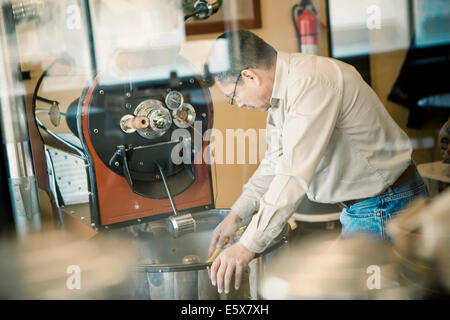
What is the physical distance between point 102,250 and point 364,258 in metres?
0.71

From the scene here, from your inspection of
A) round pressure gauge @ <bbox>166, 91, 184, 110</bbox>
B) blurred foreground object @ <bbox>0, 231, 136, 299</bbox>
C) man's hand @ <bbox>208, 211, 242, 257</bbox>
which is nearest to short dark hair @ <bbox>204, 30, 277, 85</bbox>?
round pressure gauge @ <bbox>166, 91, 184, 110</bbox>

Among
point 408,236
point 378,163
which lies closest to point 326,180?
point 378,163

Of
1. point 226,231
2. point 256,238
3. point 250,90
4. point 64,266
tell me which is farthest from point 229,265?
point 64,266

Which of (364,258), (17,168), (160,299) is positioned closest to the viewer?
(160,299)

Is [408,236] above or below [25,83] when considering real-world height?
below

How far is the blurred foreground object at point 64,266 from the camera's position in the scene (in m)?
1.24

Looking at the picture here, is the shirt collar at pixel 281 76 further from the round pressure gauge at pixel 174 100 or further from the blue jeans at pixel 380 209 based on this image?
the blue jeans at pixel 380 209

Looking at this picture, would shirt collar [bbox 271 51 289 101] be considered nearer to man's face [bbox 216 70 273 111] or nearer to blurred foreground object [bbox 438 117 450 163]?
man's face [bbox 216 70 273 111]

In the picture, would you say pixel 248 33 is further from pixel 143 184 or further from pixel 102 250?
pixel 102 250

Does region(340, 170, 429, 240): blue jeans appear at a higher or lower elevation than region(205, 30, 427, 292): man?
lower

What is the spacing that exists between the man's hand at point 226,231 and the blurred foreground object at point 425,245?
411 mm

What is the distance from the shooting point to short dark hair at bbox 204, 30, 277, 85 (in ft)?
3.75

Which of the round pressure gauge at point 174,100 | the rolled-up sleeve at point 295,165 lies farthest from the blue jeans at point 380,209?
the round pressure gauge at point 174,100

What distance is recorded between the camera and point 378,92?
3.89 feet
